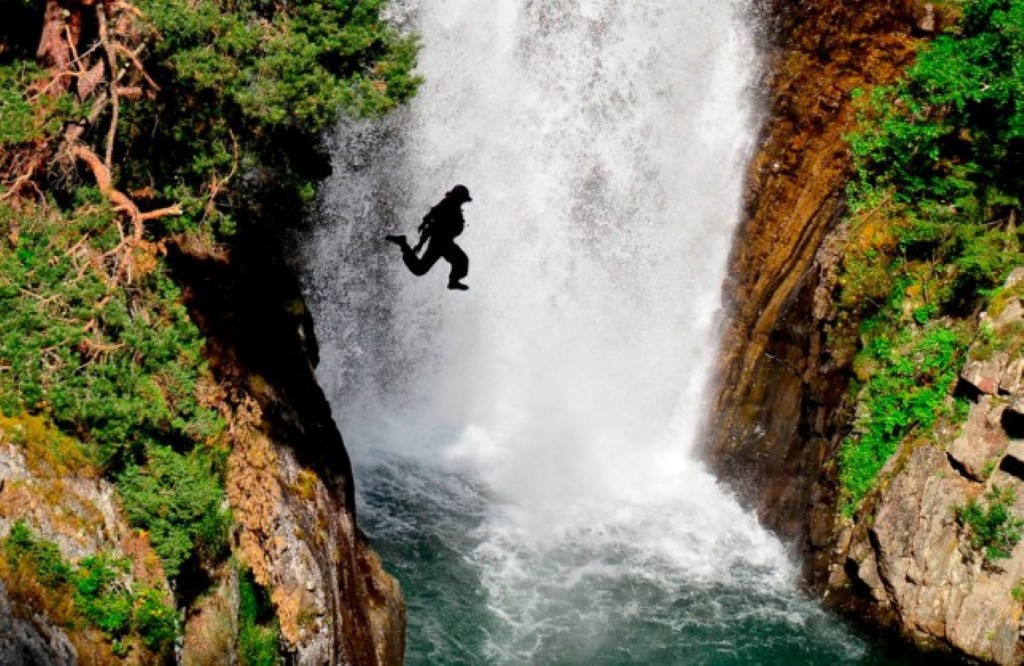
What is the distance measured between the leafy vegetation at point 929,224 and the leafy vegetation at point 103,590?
9.70 metres

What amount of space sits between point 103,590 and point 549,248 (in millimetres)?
11666

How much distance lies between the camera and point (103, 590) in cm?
674

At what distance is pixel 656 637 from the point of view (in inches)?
516

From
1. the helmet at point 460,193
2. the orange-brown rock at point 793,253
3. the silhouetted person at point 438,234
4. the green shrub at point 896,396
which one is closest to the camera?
the helmet at point 460,193

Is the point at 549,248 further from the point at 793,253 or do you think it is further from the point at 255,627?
the point at 255,627

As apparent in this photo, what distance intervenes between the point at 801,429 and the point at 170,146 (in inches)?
375

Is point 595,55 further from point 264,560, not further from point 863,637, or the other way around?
point 264,560

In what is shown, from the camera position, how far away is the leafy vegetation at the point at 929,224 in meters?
13.1

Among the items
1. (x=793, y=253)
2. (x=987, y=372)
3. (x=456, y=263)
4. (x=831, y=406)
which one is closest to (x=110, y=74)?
(x=456, y=263)

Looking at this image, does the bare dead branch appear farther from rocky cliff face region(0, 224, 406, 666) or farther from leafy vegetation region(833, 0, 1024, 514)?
leafy vegetation region(833, 0, 1024, 514)

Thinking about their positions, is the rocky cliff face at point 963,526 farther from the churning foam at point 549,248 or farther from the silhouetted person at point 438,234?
the silhouetted person at point 438,234

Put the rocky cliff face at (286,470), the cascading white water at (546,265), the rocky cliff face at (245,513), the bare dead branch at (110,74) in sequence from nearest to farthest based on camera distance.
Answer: the rocky cliff face at (245,513), the bare dead branch at (110,74), the rocky cliff face at (286,470), the cascading white water at (546,265)

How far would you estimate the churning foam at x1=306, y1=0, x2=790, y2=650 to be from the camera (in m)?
16.5

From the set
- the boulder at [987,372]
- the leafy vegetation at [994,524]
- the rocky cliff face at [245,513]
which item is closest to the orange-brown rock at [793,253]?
the boulder at [987,372]
